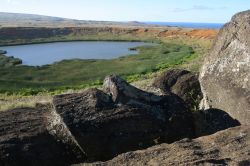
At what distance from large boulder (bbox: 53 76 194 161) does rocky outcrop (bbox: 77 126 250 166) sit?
4.38 feet

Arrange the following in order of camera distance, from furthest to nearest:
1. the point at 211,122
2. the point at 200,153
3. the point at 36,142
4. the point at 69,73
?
the point at 69,73, the point at 211,122, the point at 36,142, the point at 200,153

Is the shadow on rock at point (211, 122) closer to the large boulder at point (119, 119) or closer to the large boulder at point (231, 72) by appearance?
the large boulder at point (231, 72)

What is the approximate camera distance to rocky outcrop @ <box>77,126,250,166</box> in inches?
306

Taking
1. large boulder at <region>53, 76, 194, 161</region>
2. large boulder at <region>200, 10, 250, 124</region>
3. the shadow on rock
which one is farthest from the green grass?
large boulder at <region>53, 76, 194, 161</region>

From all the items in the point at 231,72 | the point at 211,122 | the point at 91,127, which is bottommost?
the point at 211,122

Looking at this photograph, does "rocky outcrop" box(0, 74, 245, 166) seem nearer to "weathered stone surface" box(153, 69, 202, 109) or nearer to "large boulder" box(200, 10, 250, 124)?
"large boulder" box(200, 10, 250, 124)

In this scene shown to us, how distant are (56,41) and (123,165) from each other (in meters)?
101

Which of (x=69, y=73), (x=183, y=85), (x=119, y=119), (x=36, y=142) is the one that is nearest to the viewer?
(x=36, y=142)

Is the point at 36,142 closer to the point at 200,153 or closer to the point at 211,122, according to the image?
the point at 200,153

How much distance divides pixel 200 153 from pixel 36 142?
11.4ft

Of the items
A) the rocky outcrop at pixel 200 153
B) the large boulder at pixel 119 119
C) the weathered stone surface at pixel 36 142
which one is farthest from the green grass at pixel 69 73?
the rocky outcrop at pixel 200 153

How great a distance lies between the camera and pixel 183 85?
1533 centimetres

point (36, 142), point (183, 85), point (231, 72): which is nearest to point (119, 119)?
point (36, 142)

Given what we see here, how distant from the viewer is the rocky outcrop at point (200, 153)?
7770 mm
